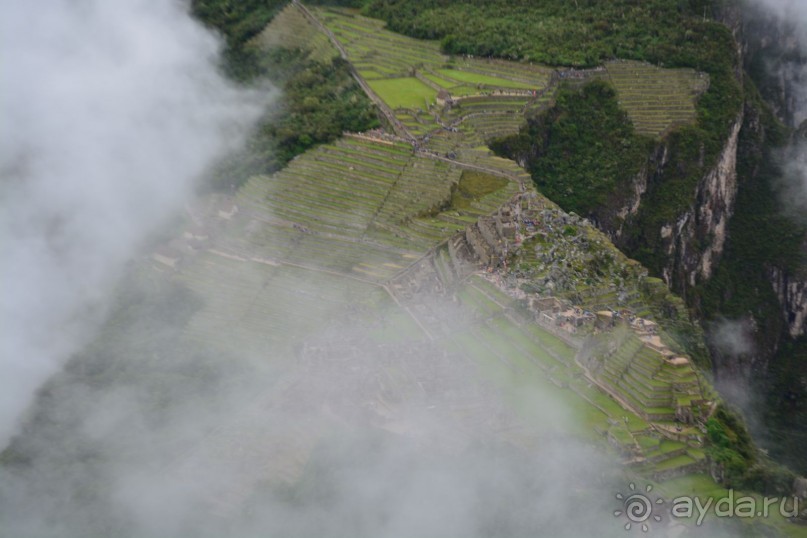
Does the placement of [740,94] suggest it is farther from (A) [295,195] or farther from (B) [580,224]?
(A) [295,195]


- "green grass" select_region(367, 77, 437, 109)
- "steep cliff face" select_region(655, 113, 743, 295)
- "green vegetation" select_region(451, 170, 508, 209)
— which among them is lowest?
"steep cliff face" select_region(655, 113, 743, 295)

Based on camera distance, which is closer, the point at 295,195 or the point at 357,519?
the point at 357,519

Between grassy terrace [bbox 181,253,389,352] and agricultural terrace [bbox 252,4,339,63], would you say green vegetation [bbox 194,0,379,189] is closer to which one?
agricultural terrace [bbox 252,4,339,63]

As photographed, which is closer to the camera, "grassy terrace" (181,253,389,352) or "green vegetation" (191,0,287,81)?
"grassy terrace" (181,253,389,352)

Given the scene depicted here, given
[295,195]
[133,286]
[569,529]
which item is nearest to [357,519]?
[569,529]

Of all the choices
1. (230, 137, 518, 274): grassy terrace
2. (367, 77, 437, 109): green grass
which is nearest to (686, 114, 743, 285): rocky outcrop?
(230, 137, 518, 274): grassy terrace

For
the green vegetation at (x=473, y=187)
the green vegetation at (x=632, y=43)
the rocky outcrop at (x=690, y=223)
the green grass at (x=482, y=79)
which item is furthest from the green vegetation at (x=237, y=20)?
the rocky outcrop at (x=690, y=223)

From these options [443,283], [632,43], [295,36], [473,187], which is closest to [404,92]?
[473,187]
